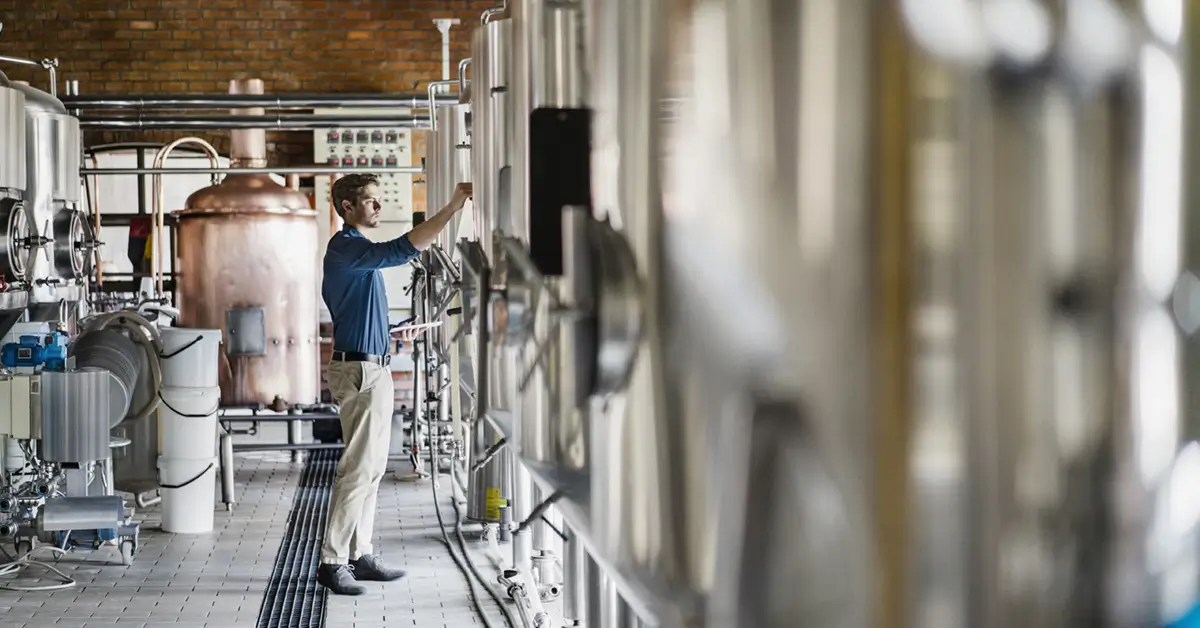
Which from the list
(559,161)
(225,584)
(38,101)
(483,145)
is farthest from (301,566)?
(559,161)

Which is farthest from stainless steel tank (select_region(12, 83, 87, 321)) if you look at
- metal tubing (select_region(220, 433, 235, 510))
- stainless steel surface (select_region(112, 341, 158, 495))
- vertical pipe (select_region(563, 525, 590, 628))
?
vertical pipe (select_region(563, 525, 590, 628))

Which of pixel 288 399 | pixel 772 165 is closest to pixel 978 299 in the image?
pixel 772 165

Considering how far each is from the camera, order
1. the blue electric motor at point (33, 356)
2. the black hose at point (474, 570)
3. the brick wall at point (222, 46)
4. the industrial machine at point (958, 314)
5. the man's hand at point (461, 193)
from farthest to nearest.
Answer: the brick wall at point (222, 46), the blue electric motor at point (33, 356), the black hose at point (474, 570), the man's hand at point (461, 193), the industrial machine at point (958, 314)

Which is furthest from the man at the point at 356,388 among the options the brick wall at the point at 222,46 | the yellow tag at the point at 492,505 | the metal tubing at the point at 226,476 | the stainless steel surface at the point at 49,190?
the brick wall at the point at 222,46

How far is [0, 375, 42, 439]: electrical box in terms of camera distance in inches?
186

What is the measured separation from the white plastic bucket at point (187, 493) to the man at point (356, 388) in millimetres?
1268

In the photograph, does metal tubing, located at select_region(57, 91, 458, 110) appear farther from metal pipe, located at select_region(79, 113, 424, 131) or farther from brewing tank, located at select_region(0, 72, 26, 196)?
brewing tank, located at select_region(0, 72, 26, 196)

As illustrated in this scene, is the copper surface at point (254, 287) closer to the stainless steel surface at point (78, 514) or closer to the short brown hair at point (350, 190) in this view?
the stainless steel surface at point (78, 514)

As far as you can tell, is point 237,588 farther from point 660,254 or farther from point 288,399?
point 660,254

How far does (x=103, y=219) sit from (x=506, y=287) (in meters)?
7.89

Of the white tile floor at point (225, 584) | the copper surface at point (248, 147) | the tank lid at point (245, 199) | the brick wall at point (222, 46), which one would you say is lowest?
the white tile floor at point (225, 584)

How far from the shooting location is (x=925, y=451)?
569 millimetres

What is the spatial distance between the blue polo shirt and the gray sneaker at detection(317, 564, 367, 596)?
2.55 ft

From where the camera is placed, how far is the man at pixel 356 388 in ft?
14.4
